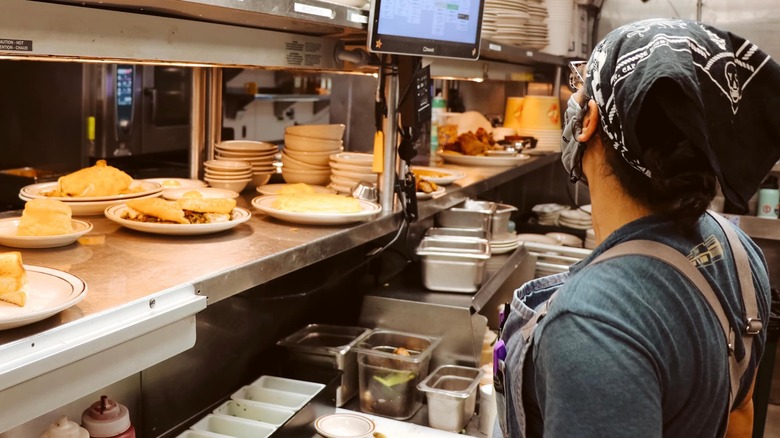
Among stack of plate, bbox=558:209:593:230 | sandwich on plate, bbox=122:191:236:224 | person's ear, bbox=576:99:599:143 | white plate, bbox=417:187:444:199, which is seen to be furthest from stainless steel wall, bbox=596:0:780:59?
person's ear, bbox=576:99:599:143

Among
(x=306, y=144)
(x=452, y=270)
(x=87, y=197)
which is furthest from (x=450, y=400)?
(x=87, y=197)

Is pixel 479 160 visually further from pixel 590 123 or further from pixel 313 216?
pixel 590 123

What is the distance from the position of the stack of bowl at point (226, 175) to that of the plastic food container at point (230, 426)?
806 millimetres

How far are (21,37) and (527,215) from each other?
423cm

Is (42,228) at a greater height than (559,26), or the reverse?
(559,26)

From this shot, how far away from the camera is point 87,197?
210 cm

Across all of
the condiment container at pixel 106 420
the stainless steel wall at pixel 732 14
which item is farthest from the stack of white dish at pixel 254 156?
the stainless steel wall at pixel 732 14

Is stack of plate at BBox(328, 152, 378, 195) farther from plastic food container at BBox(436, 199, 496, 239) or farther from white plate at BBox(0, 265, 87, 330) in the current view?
white plate at BBox(0, 265, 87, 330)

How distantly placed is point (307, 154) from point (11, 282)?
162 cm

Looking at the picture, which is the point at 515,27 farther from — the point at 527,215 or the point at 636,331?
the point at 636,331

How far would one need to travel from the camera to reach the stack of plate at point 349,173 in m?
2.63

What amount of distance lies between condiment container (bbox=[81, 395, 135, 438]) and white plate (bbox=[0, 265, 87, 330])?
1.41 feet

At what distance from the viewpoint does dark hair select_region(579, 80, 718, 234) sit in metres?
1.06

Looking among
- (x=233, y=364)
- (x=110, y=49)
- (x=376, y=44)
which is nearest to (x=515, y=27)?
(x=376, y=44)
